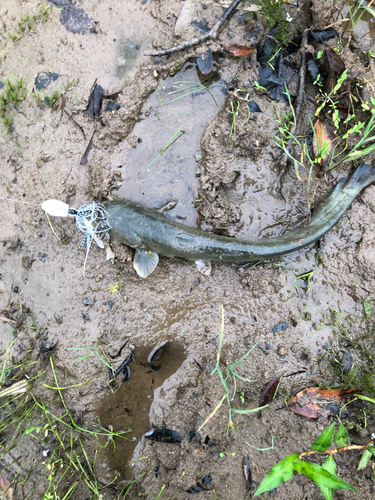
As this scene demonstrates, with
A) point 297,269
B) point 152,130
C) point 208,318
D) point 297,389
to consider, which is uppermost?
point 152,130

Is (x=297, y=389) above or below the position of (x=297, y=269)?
below

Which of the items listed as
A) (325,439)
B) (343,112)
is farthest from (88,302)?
(343,112)

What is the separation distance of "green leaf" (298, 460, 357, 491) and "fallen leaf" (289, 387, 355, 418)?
1.03m

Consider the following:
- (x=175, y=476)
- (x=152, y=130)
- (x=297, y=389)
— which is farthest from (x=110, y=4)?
(x=175, y=476)

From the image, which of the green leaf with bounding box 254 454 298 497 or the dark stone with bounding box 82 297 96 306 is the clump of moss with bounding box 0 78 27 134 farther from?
the green leaf with bounding box 254 454 298 497

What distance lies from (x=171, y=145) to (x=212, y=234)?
49.3 inches

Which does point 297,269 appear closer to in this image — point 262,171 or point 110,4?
point 262,171

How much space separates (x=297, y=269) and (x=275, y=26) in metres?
2.85

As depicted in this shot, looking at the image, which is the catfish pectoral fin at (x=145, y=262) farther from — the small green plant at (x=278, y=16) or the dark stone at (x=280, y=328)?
the small green plant at (x=278, y=16)

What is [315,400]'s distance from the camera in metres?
3.51

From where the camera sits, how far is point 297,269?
378cm

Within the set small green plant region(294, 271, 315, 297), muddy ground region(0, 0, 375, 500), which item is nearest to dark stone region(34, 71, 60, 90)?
muddy ground region(0, 0, 375, 500)

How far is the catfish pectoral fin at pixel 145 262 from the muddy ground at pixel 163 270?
0.43ft

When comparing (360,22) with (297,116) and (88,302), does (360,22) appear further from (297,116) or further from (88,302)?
(88,302)
